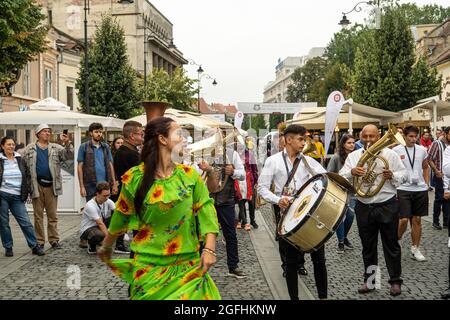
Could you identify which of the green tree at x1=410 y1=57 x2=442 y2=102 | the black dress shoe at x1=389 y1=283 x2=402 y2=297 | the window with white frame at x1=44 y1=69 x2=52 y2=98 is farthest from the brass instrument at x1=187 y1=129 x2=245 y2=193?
the window with white frame at x1=44 y1=69 x2=52 y2=98

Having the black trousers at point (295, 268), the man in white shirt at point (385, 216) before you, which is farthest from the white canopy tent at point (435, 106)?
the black trousers at point (295, 268)

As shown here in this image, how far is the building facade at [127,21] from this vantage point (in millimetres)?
67125

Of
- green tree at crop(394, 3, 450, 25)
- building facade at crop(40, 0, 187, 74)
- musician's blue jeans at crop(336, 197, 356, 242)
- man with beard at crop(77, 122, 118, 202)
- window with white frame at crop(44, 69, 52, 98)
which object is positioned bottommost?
musician's blue jeans at crop(336, 197, 356, 242)

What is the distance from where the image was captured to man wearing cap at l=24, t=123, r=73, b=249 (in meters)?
9.89

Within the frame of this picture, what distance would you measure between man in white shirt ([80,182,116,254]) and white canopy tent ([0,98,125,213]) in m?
5.49

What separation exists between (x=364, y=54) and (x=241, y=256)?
34060 millimetres

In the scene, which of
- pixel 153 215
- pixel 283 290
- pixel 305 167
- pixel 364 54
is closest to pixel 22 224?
pixel 283 290

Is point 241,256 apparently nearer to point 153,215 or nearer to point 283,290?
point 283,290

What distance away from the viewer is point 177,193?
3.78 m

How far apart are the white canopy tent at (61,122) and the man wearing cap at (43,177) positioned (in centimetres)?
459

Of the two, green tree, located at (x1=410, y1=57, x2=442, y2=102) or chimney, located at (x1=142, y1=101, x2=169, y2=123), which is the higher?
green tree, located at (x1=410, y1=57, x2=442, y2=102)

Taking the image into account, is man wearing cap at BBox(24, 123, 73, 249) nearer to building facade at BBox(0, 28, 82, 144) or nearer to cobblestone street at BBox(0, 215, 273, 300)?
cobblestone street at BBox(0, 215, 273, 300)

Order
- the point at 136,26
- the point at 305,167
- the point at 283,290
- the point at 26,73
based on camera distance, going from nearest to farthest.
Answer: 1. the point at 305,167
2. the point at 283,290
3. the point at 26,73
4. the point at 136,26
